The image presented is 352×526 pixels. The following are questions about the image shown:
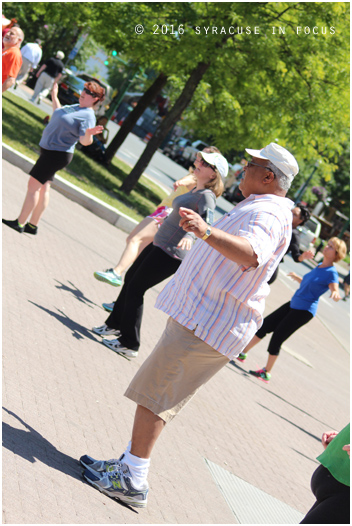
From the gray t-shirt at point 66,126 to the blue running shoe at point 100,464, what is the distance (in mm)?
4857

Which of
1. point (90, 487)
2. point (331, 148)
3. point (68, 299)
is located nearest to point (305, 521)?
point (90, 487)

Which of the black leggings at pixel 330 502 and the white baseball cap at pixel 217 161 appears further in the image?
the white baseball cap at pixel 217 161

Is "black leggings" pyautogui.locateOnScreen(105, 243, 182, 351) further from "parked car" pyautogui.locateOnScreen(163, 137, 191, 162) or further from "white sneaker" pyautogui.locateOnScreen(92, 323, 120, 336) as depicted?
"parked car" pyautogui.locateOnScreen(163, 137, 191, 162)

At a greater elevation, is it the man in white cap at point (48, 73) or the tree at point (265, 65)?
the tree at point (265, 65)

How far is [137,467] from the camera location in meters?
4.05

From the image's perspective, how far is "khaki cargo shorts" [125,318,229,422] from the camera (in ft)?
13.0

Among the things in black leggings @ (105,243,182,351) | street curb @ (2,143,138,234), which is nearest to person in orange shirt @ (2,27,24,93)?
street curb @ (2,143,138,234)

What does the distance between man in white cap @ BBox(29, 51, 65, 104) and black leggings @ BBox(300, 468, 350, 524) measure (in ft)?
69.8

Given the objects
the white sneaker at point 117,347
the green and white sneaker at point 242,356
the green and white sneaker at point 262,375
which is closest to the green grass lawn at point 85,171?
the green and white sneaker at point 242,356

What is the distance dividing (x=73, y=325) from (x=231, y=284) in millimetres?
3110

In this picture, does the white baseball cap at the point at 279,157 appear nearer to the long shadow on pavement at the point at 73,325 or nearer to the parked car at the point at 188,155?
the long shadow on pavement at the point at 73,325

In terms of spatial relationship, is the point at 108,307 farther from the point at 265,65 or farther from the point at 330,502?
the point at 265,65

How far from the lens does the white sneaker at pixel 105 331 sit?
22.2 feet

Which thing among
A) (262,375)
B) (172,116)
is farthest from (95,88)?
(172,116)
